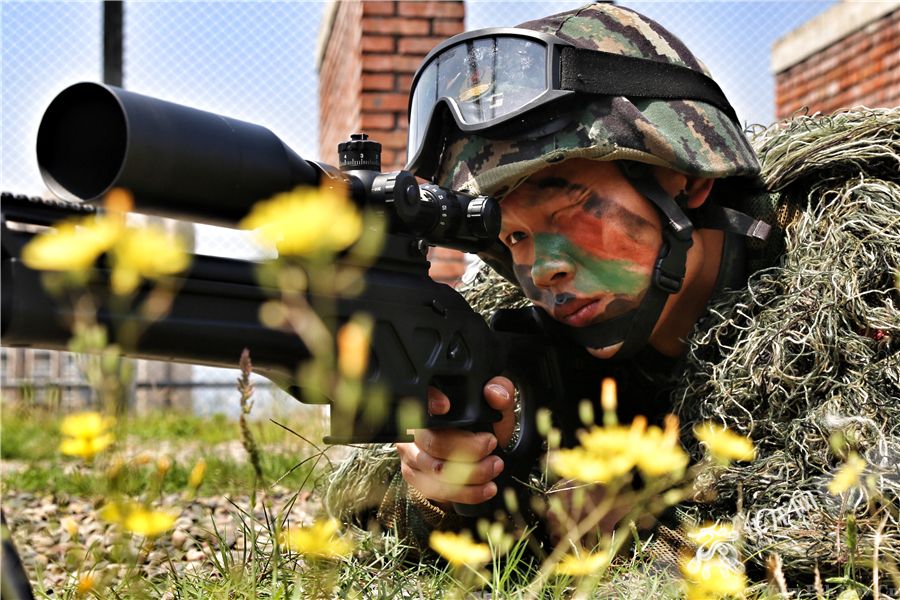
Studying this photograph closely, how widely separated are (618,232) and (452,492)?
578 millimetres

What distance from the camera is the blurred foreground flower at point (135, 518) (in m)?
0.71

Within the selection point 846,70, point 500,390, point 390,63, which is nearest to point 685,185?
point 500,390

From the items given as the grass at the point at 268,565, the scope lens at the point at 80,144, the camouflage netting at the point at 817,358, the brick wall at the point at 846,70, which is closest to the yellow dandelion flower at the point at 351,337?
the grass at the point at 268,565

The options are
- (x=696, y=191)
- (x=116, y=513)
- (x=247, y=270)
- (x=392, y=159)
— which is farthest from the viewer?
(x=392, y=159)

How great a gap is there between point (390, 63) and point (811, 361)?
3.62m

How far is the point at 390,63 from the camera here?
15.9 ft

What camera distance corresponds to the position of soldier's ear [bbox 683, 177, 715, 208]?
1865mm

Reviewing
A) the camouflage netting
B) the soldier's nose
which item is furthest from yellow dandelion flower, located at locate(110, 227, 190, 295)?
the soldier's nose

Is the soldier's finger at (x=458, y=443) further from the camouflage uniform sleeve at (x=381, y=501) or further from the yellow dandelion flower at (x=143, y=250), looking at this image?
the yellow dandelion flower at (x=143, y=250)

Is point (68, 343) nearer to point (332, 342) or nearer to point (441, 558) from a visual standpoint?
point (332, 342)

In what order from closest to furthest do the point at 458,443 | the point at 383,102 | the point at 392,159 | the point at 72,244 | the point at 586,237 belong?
the point at 72,244
the point at 458,443
the point at 586,237
the point at 392,159
the point at 383,102

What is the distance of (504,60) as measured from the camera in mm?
1843

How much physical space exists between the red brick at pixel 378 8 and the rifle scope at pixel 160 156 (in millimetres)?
3813

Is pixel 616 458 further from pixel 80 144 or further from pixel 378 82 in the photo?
pixel 378 82
